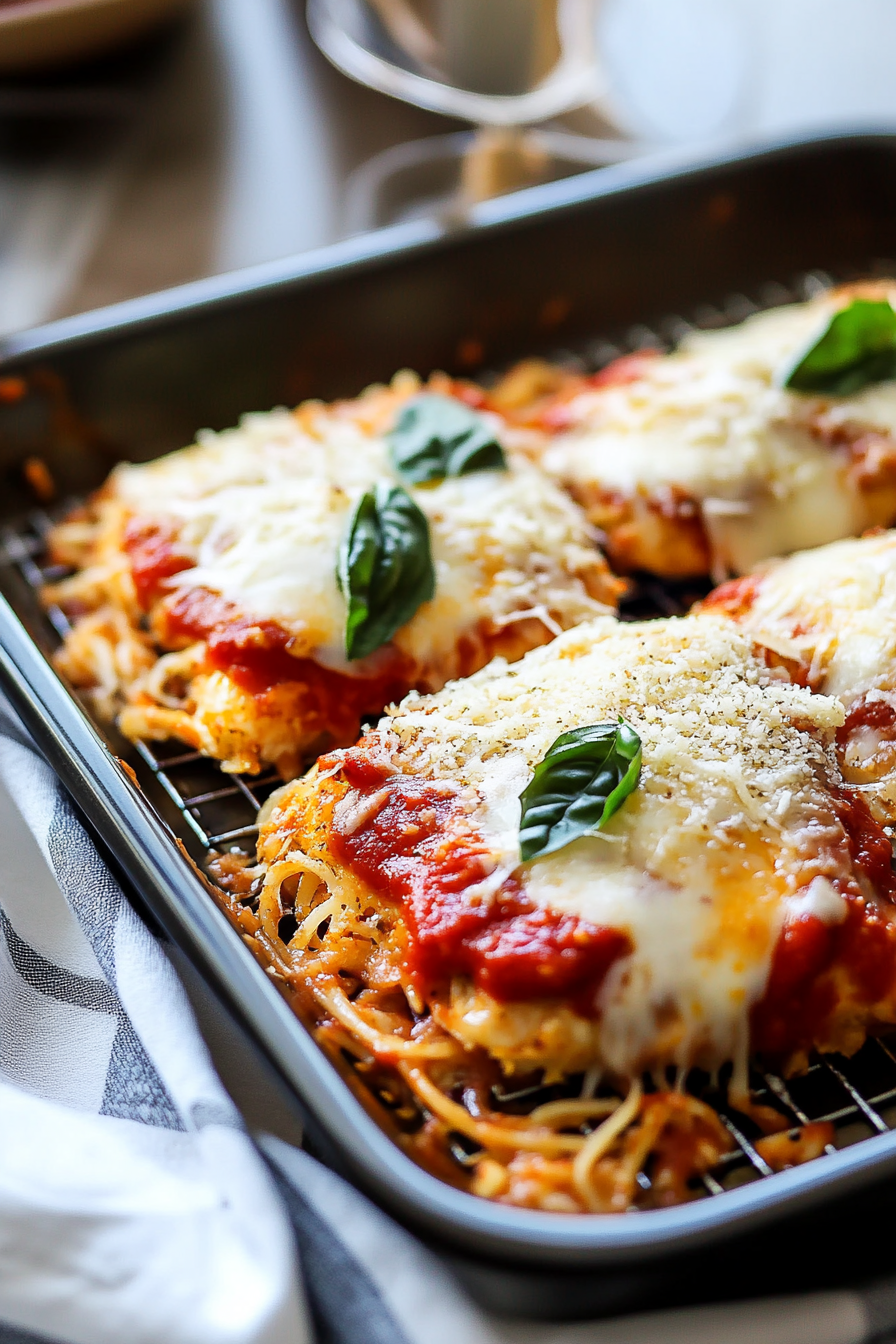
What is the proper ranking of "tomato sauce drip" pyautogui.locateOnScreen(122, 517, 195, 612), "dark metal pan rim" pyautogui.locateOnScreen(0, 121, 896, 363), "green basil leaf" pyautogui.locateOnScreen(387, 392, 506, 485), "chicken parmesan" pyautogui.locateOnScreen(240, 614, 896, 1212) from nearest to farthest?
"chicken parmesan" pyautogui.locateOnScreen(240, 614, 896, 1212)
"tomato sauce drip" pyautogui.locateOnScreen(122, 517, 195, 612)
"green basil leaf" pyautogui.locateOnScreen(387, 392, 506, 485)
"dark metal pan rim" pyautogui.locateOnScreen(0, 121, 896, 363)

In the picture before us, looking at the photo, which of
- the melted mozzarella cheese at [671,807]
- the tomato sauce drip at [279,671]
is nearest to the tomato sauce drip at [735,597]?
the melted mozzarella cheese at [671,807]

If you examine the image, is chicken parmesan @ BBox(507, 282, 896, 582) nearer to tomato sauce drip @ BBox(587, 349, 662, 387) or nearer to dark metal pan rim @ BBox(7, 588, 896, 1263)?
tomato sauce drip @ BBox(587, 349, 662, 387)

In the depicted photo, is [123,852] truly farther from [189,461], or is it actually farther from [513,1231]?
[189,461]

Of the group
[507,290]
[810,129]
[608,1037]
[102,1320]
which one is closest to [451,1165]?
[608,1037]

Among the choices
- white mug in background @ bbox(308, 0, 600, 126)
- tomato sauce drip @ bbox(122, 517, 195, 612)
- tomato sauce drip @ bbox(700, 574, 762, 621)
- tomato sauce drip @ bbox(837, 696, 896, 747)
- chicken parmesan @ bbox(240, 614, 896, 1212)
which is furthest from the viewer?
white mug in background @ bbox(308, 0, 600, 126)

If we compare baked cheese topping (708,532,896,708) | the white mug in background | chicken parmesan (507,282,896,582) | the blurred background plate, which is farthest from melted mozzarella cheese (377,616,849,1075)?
the blurred background plate

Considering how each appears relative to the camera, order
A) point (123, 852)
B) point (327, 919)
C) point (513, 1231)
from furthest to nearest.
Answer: point (327, 919) → point (123, 852) → point (513, 1231)
